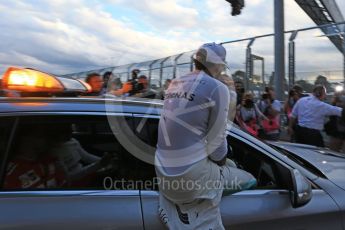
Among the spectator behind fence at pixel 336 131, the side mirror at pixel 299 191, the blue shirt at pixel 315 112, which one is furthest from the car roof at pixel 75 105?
the spectator behind fence at pixel 336 131

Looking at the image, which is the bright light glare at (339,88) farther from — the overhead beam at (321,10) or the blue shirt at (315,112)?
the overhead beam at (321,10)

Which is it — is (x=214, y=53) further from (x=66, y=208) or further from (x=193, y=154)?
(x=66, y=208)

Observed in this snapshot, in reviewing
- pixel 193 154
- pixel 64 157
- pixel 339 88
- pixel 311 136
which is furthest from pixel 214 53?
pixel 339 88

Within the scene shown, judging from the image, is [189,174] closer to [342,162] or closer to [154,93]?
[154,93]

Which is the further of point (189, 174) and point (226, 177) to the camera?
point (226, 177)

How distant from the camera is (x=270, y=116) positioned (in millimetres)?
9727

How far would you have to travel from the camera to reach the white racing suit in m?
2.67

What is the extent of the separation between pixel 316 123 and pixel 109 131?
6.03 metres

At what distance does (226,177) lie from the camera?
2.96 meters

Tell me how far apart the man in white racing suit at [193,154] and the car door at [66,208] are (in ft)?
0.67

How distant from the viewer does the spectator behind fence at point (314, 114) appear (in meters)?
8.24

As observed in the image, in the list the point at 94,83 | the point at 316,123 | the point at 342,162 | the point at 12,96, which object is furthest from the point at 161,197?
the point at 316,123

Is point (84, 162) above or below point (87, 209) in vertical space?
above

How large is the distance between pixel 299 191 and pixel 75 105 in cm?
139
